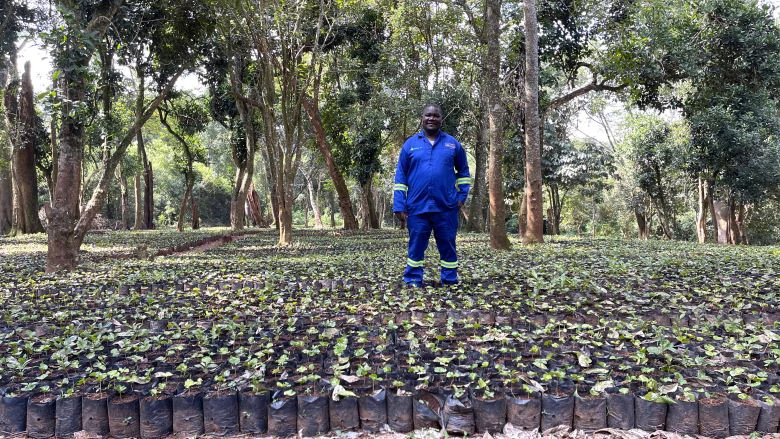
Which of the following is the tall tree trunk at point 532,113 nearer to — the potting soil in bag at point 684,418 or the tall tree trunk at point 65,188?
the tall tree trunk at point 65,188

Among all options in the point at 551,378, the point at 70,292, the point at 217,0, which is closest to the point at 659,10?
the point at 217,0

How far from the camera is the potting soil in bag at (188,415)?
2.48 meters

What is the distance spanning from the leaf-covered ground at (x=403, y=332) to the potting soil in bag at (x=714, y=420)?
10 cm

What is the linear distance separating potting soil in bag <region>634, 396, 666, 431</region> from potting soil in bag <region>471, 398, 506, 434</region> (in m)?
0.63

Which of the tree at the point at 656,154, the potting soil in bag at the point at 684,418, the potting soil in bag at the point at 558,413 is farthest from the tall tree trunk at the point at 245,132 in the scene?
the tree at the point at 656,154

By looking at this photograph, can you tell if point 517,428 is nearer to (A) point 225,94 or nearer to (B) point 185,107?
(A) point 225,94

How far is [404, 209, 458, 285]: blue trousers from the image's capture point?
17.0 feet

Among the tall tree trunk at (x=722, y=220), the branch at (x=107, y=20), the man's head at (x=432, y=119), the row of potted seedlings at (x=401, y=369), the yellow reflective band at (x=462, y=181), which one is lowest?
the row of potted seedlings at (x=401, y=369)

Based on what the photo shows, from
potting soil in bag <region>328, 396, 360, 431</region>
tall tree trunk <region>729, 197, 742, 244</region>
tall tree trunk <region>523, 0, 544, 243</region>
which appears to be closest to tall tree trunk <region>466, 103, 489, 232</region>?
tall tree trunk <region>523, 0, 544, 243</region>

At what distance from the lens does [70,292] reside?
5520mm

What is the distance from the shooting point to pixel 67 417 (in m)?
2.50

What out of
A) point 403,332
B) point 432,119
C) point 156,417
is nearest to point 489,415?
point 403,332

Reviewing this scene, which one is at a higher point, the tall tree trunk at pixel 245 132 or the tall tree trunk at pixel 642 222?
the tall tree trunk at pixel 245 132

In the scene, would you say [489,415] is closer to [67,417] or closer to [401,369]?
[401,369]
